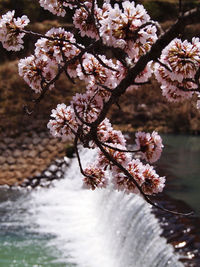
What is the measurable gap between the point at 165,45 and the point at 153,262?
4833 mm

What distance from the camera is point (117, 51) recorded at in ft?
7.63

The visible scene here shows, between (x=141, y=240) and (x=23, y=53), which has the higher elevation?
(x=23, y=53)

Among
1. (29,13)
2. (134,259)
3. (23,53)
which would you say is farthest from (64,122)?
(29,13)

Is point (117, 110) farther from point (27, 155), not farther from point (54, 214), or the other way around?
point (54, 214)

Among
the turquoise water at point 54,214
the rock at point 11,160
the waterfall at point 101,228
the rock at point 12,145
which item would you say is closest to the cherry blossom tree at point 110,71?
the waterfall at point 101,228

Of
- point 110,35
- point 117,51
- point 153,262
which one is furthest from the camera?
point 153,262

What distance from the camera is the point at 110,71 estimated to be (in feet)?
9.01

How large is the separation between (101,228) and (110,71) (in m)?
6.76

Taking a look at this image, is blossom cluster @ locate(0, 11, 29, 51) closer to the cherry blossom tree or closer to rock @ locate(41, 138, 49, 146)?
the cherry blossom tree

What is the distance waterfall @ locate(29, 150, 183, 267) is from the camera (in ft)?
22.6

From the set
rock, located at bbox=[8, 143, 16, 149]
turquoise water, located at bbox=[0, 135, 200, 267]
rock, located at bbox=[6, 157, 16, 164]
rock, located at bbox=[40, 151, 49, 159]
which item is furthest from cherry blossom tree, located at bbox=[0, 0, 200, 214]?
rock, located at bbox=[8, 143, 16, 149]

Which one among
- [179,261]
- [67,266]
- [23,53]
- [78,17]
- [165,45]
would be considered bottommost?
[67,266]

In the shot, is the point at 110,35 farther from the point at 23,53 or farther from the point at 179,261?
the point at 23,53

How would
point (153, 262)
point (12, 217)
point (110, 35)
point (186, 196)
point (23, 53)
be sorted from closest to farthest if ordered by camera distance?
1. point (110, 35)
2. point (153, 262)
3. point (186, 196)
4. point (12, 217)
5. point (23, 53)
